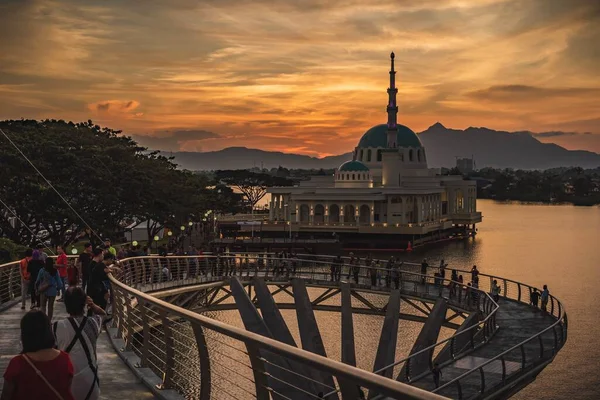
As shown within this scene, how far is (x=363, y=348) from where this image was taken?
39.4m

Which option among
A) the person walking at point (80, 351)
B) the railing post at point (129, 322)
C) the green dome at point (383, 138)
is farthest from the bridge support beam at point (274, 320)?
the green dome at point (383, 138)

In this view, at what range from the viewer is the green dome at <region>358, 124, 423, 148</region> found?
474 feet

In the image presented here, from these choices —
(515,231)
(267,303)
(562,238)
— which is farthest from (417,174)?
(267,303)

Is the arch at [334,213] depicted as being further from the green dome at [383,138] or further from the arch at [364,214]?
the green dome at [383,138]

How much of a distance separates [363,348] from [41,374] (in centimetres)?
3441

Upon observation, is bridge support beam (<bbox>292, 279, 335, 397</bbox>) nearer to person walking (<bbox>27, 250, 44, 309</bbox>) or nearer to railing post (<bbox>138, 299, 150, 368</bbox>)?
person walking (<bbox>27, 250, 44, 309</bbox>)

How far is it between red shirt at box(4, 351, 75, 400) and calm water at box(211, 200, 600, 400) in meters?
28.4

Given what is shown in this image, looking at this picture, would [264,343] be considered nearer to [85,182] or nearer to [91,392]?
[91,392]

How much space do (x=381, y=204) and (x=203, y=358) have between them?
101266 millimetres

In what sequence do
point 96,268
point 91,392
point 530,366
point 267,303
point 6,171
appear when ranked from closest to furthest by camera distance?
1. point 91,392
2. point 96,268
3. point 530,366
4. point 267,303
5. point 6,171

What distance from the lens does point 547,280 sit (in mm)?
64312

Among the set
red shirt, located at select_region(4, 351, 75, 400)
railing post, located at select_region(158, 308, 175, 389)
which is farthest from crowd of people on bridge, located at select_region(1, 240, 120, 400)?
railing post, located at select_region(158, 308, 175, 389)

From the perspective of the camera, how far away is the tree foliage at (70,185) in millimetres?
50500

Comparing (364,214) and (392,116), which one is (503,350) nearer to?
(364,214)
